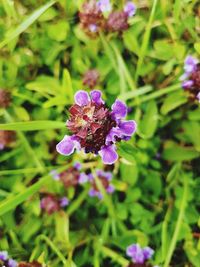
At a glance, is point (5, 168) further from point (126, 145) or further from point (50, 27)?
point (126, 145)

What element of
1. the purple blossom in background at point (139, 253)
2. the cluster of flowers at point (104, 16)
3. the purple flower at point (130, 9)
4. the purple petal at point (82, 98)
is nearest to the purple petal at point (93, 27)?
the cluster of flowers at point (104, 16)

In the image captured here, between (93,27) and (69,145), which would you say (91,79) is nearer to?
(93,27)

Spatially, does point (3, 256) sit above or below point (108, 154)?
below

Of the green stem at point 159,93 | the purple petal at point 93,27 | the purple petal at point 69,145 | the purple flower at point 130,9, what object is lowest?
the purple petal at point 69,145

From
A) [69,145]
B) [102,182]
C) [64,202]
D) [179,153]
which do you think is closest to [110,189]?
[102,182]

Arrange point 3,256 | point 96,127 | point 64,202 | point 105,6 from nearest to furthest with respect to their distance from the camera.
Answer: point 96,127, point 3,256, point 105,6, point 64,202

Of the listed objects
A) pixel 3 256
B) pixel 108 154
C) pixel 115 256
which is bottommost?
pixel 115 256

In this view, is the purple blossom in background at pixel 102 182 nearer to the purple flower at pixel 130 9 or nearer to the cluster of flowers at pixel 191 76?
the cluster of flowers at pixel 191 76
